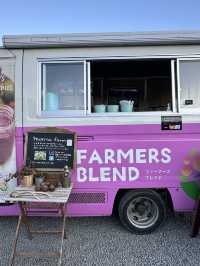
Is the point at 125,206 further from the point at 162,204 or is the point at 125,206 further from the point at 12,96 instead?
the point at 12,96

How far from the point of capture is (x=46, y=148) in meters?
4.50

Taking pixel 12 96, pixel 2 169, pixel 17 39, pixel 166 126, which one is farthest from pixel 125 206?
pixel 17 39

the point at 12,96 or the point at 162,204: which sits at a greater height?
the point at 12,96

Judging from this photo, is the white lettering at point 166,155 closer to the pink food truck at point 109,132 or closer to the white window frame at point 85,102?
the pink food truck at point 109,132

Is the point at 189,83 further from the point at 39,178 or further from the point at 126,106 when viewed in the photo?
the point at 39,178

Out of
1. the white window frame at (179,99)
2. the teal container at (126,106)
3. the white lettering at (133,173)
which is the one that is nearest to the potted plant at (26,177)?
the white lettering at (133,173)

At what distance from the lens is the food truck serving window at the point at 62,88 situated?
A: 181 inches

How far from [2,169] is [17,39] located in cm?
159

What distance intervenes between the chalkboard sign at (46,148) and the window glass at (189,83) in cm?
148

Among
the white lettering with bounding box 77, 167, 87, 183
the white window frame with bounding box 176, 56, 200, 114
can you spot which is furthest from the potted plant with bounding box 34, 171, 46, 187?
the white window frame with bounding box 176, 56, 200, 114

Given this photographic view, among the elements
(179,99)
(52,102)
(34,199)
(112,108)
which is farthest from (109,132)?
(34,199)

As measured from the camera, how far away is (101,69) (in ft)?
16.4

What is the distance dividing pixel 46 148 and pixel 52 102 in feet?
1.95

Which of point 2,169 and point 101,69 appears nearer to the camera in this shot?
point 2,169
